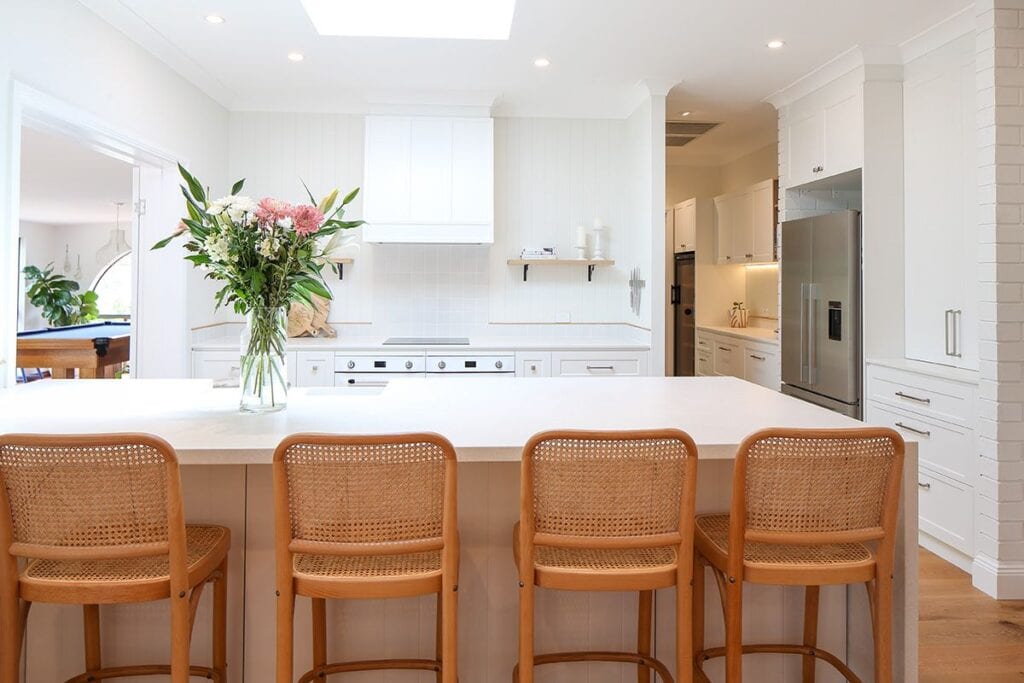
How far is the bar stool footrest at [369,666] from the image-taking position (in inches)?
66.4

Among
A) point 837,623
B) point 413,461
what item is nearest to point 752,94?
point 837,623

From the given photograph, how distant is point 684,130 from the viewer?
532 centimetres

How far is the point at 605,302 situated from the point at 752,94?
1.69 m

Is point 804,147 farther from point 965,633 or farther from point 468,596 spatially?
point 468,596

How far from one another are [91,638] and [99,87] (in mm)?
2518

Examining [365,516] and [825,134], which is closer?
[365,516]

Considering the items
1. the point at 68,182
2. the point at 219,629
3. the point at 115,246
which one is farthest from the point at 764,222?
the point at 115,246

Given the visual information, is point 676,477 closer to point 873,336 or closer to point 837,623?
point 837,623

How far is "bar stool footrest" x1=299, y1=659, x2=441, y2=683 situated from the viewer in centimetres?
169

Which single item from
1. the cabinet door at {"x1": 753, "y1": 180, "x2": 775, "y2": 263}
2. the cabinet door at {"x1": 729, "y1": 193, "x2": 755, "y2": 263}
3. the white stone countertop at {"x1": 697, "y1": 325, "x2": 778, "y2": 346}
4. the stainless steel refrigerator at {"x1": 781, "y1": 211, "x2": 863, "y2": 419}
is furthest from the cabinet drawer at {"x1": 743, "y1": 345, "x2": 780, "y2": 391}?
the cabinet door at {"x1": 729, "y1": 193, "x2": 755, "y2": 263}

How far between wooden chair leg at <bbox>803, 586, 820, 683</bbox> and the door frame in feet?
9.65

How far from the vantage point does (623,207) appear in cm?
487

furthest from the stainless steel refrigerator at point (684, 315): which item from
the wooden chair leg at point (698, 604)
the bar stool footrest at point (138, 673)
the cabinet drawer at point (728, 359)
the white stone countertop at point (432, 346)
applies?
the bar stool footrest at point (138, 673)

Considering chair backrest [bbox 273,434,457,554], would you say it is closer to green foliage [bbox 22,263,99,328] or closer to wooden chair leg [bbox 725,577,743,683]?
wooden chair leg [bbox 725,577,743,683]
